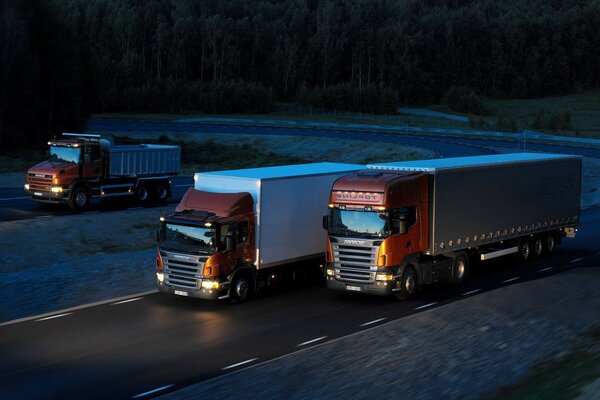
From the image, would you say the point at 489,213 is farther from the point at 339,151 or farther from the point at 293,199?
the point at 339,151

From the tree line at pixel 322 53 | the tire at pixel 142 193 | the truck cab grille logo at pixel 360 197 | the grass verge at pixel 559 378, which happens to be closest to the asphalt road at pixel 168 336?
the truck cab grille logo at pixel 360 197

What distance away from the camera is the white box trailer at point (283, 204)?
2314 cm

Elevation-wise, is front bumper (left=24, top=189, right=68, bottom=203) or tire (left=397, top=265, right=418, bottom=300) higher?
front bumper (left=24, top=189, right=68, bottom=203)

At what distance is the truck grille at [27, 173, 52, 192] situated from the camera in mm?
39062

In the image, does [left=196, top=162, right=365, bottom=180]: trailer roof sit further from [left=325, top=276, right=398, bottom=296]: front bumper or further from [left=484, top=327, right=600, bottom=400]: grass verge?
[left=484, top=327, right=600, bottom=400]: grass verge

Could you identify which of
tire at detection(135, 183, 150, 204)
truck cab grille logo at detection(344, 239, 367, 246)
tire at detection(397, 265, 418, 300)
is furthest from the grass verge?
tire at detection(135, 183, 150, 204)

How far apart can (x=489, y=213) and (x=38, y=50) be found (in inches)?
2285

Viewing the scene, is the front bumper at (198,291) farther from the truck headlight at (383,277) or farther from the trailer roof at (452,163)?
the trailer roof at (452,163)

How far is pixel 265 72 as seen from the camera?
160 m

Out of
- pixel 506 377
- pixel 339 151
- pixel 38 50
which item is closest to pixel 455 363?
pixel 506 377

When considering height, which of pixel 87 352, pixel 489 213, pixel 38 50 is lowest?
pixel 87 352

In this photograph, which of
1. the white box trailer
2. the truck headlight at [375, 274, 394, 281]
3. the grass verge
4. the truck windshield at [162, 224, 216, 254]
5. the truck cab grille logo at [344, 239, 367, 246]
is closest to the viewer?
the grass verge

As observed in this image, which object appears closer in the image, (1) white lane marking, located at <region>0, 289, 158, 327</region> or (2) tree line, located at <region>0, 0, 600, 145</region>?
(1) white lane marking, located at <region>0, 289, 158, 327</region>

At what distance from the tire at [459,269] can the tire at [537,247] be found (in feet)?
16.9
